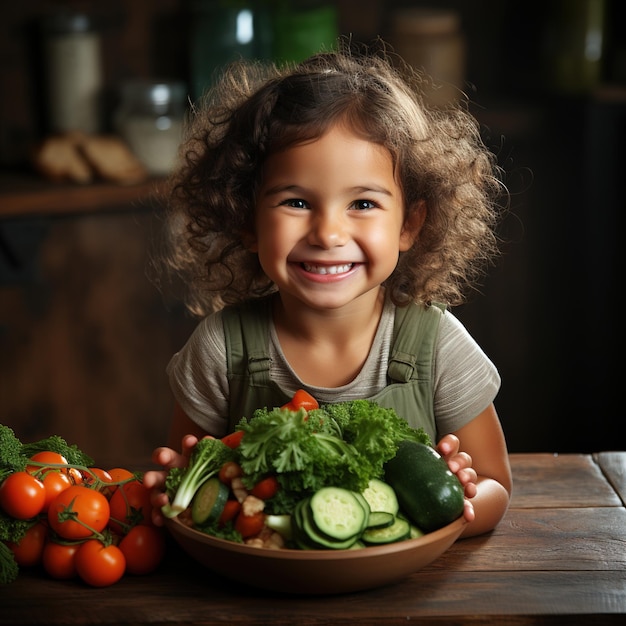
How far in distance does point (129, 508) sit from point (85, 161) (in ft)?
5.75

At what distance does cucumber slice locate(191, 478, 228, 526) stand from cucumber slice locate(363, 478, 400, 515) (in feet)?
0.49

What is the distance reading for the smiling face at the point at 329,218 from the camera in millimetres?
1304

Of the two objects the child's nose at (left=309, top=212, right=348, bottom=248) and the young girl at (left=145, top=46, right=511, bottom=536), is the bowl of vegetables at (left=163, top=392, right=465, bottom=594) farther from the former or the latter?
the child's nose at (left=309, top=212, right=348, bottom=248)

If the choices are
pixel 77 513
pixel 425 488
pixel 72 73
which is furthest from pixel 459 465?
pixel 72 73

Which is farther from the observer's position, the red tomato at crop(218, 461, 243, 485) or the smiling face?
the smiling face

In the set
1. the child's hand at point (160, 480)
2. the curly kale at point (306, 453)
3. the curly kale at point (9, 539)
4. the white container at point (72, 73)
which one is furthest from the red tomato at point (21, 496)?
the white container at point (72, 73)

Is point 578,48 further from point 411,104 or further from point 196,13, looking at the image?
point 411,104

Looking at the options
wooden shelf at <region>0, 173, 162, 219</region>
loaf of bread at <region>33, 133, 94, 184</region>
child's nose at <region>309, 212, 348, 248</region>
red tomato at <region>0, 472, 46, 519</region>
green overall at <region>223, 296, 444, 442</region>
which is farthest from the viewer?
loaf of bread at <region>33, 133, 94, 184</region>

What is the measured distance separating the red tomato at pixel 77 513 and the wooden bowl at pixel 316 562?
9cm

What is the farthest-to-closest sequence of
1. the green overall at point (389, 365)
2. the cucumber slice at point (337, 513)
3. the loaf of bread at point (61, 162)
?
the loaf of bread at point (61, 162) < the green overall at point (389, 365) < the cucumber slice at point (337, 513)

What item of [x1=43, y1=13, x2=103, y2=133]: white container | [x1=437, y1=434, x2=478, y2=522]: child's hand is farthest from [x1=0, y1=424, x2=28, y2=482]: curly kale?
[x1=43, y1=13, x2=103, y2=133]: white container

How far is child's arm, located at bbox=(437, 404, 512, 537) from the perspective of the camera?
1.21 meters

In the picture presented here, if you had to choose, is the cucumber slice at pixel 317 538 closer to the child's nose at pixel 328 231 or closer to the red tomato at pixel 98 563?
the red tomato at pixel 98 563

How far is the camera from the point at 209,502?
111 cm
